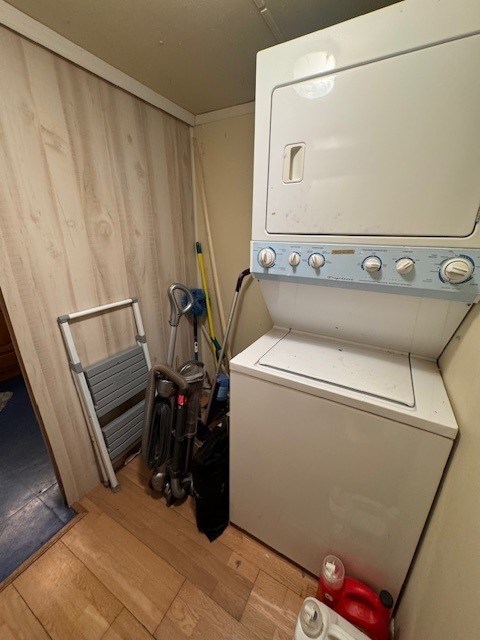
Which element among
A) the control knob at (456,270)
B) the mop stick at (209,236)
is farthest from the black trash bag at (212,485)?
the control knob at (456,270)

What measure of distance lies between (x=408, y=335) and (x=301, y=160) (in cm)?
79

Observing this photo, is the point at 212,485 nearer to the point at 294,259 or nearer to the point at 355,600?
the point at 355,600

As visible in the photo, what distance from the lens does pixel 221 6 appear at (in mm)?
938

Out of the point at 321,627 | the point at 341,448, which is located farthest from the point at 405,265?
the point at 321,627

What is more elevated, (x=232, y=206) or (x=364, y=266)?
(x=232, y=206)

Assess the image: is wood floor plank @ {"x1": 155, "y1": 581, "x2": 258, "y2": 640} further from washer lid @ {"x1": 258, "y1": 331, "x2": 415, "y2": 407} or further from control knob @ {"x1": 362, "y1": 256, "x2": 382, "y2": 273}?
control knob @ {"x1": 362, "y1": 256, "x2": 382, "y2": 273}

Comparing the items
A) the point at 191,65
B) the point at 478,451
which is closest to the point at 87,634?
the point at 478,451

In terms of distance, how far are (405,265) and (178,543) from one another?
5.28 feet

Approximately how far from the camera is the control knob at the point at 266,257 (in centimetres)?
103

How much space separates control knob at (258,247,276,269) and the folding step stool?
0.92 metres

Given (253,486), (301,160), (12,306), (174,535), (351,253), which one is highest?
(301,160)

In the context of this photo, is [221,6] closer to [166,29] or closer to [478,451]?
[166,29]

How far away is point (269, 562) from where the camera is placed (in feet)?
3.97

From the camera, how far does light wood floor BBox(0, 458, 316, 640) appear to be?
3.27ft
